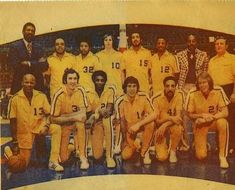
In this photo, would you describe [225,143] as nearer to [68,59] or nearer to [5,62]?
[68,59]

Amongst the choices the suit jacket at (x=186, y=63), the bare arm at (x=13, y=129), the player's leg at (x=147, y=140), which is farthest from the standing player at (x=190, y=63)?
the bare arm at (x=13, y=129)

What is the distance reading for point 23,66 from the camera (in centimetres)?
60

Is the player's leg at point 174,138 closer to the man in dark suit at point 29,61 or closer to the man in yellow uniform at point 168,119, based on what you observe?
the man in yellow uniform at point 168,119

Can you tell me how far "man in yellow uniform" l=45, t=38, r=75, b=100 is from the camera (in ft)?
1.97

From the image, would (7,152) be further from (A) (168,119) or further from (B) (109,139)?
(A) (168,119)

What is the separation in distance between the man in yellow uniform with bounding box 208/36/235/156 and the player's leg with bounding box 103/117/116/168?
22cm

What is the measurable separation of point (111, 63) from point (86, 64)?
5 cm

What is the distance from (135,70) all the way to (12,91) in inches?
9.7

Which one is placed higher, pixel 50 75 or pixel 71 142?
pixel 50 75

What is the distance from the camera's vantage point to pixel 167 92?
0.60m

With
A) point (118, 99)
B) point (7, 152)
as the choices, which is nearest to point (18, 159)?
point (7, 152)

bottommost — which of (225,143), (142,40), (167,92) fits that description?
(225,143)

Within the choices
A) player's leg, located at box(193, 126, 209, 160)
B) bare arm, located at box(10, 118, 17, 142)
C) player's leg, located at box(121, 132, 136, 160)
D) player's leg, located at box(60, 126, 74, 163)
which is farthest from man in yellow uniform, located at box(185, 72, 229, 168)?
bare arm, located at box(10, 118, 17, 142)

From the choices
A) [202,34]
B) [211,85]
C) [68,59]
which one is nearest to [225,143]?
[211,85]
